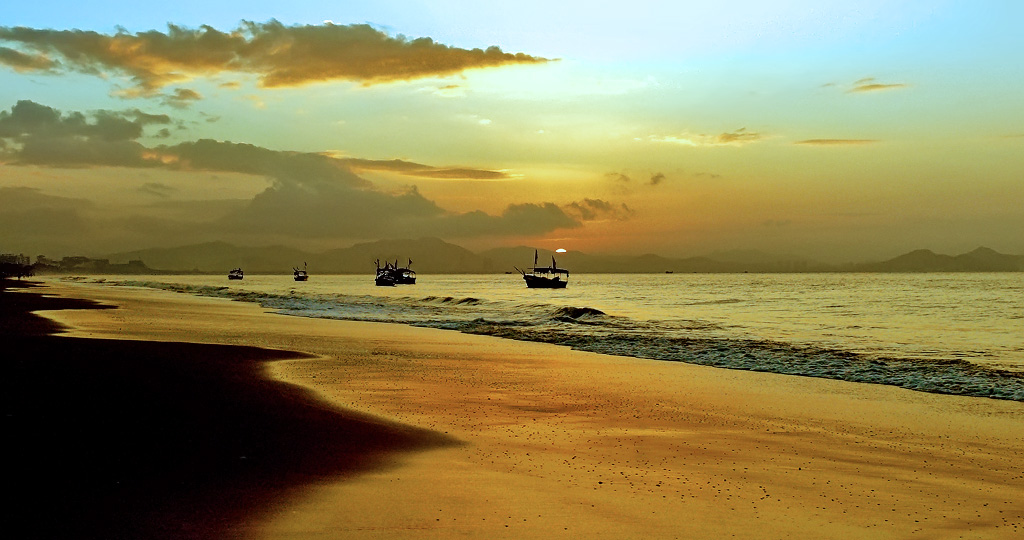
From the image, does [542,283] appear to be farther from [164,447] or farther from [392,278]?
[164,447]

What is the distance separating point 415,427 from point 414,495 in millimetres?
3565

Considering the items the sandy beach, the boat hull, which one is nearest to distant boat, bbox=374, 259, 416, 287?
the boat hull

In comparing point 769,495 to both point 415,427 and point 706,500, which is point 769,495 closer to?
point 706,500

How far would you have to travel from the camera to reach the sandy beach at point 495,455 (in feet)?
21.6

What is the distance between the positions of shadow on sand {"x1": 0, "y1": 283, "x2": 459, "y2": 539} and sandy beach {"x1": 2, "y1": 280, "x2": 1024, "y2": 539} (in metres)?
0.03

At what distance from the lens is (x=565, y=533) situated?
6270 mm

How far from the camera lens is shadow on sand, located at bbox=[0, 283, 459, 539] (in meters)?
6.48

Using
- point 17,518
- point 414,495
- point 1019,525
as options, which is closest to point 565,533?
point 414,495

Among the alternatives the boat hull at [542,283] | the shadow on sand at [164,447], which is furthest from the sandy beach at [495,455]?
the boat hull at [542,283]

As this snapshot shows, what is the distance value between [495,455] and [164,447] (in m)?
4.07

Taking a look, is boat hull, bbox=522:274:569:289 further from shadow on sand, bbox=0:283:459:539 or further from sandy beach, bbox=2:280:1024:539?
shadow on sand, bbox=0:283:459:539

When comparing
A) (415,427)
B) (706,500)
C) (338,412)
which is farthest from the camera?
(338,412)

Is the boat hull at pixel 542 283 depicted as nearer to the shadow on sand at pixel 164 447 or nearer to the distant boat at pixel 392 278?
the distant boat at pixel 392 278

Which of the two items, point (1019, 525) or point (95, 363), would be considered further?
point (95, 363)
